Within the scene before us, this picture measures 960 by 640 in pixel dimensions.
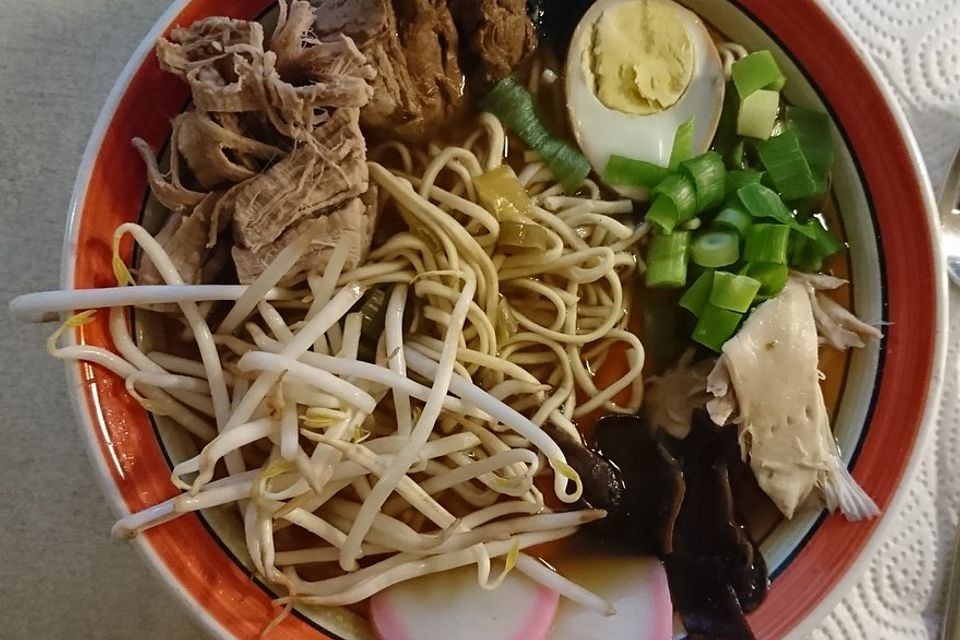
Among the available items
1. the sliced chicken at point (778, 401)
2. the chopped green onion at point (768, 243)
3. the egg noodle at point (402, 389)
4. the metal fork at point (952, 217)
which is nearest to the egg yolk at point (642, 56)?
the egg noodle at point (402, 389)

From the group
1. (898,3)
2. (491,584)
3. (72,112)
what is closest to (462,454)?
(491,584)

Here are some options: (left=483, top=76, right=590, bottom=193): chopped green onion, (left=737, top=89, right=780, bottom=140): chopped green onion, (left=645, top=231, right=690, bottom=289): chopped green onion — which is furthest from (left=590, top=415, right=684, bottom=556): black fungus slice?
(left=737, top=89, right=780, bottom=140): chopped green onion

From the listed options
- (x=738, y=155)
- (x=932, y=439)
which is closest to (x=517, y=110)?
(x=738, y=155)

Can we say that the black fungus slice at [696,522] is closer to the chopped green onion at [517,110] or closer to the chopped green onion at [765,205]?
the chopped green onion at [765,205]

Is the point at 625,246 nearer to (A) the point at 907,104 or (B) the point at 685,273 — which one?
(B) the point at 685,273

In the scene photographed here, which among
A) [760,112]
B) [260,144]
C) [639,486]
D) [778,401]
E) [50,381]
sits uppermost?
[260,144]

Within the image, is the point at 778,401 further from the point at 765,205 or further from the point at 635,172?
the point at 635,172
